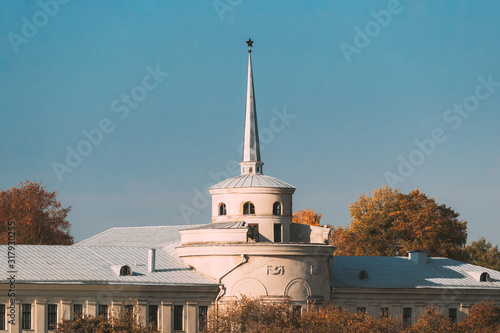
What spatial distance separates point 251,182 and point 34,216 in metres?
32.0

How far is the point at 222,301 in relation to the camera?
233 ft

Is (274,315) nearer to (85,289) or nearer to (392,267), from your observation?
(85,289)

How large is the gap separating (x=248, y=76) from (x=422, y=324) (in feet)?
72.1

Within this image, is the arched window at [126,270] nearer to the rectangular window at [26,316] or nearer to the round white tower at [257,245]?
the round white tower at [257,245]

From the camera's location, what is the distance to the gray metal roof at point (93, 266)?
217 feet

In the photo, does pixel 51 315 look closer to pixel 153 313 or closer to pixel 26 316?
pixel 26 316

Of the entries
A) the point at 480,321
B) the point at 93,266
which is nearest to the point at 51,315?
the point at 93,266

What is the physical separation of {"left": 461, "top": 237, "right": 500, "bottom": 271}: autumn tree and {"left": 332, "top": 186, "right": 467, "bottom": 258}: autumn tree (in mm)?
15621

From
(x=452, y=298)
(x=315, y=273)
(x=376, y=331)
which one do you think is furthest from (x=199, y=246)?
(x=452, y=298)

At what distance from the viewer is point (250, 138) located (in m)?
78.0

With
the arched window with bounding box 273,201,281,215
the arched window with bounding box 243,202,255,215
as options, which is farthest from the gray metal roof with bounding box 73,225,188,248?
the arched window with bounding box 273,201,281,215

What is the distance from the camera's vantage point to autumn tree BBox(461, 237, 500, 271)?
120750mm

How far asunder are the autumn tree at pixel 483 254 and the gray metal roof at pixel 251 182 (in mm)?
47262

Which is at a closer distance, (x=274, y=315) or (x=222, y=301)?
(x=274, y=315)
